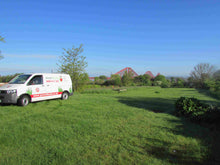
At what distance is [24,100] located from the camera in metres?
7.25

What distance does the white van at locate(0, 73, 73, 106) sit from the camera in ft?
22.8

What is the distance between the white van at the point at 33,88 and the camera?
6938 millimetres

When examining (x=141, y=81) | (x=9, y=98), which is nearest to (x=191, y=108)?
(x=9, y=98)

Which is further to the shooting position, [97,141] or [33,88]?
[33,88]

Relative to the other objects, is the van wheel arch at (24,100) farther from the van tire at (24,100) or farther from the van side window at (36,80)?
the van side window at (36,80)

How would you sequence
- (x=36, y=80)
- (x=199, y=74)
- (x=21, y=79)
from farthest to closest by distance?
(x=199, y=74) → (x=36, y=80) → (x=21, y=79)

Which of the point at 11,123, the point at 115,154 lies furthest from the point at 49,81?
the point at 115,154

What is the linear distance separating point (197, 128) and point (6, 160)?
5760 millimetres

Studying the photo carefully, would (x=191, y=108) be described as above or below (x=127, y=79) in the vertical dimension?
below

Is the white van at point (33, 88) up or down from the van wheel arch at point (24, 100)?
up

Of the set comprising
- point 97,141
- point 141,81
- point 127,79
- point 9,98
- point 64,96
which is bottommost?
point 97,141

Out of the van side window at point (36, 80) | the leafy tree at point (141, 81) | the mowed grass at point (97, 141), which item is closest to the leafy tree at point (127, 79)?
the leafy tree at point (141, 81)

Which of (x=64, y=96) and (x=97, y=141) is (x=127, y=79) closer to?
(x=64, y=96)

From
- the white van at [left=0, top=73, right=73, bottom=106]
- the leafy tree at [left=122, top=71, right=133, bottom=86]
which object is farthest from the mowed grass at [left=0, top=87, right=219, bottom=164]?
the leafy tree at [left=122, top=71, right=133, bottom=86]
